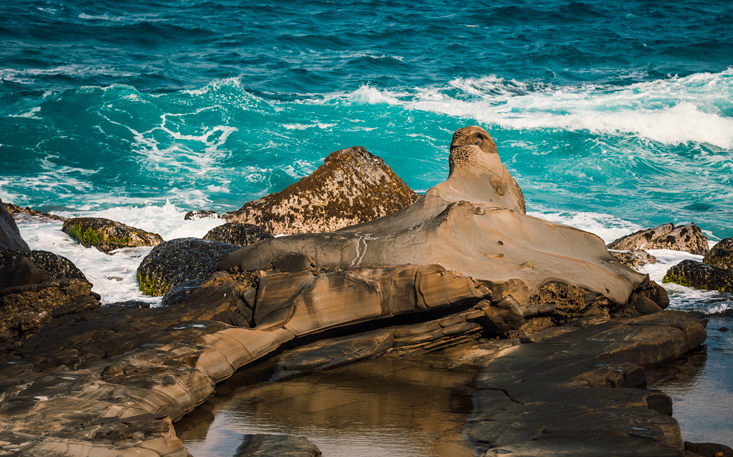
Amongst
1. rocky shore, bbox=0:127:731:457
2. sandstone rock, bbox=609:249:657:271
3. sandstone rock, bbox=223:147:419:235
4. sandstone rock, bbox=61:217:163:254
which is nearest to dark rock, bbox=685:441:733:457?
rocky shore, bbox=0:127:731:457

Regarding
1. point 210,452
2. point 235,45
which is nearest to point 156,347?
point 210,452

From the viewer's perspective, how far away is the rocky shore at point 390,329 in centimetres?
333

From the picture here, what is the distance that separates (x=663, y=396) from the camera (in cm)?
361

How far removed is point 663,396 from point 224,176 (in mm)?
12064

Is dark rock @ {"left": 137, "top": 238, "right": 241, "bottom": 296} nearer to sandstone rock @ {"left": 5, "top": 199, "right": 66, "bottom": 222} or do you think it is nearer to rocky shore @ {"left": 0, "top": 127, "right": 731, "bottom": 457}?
rocky shore @ {"left": 0, "top": 127, "right": 731, "bottom": 457}

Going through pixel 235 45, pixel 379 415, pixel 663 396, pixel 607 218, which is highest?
pixel 235 45

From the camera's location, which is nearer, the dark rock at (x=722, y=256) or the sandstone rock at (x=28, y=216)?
A: the dark rock at (x=722, y=256)

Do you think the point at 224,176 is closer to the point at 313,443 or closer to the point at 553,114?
the point at 553,114

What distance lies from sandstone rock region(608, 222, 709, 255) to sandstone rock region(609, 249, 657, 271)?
3.26 ft

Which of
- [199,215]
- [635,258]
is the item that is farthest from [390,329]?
[199,215]

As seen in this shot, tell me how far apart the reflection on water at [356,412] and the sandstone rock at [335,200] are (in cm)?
444

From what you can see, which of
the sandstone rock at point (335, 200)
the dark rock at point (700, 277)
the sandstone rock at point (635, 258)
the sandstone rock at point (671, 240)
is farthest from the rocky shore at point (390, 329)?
the sandstone rock at point (671, 240)

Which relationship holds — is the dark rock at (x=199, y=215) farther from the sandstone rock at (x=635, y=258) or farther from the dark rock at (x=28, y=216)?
the sandstone rock at (x=635, y=258)

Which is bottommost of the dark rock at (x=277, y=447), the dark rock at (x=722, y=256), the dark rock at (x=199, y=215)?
the dark rock at (x=199, y=215)
